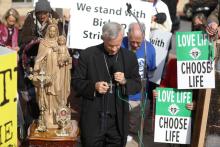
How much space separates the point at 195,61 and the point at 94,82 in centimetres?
130

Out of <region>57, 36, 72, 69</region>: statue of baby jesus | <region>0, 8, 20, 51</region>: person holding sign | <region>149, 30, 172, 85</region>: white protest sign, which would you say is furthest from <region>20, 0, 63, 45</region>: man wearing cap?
<region>149, 30, 172, 85</region>: white protest sign

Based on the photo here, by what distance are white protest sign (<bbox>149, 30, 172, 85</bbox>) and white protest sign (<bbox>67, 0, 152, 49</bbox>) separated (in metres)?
0.42

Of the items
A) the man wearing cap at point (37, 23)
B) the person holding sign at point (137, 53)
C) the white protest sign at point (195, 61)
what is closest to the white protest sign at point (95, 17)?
the man wearing cap at point (37, 23)

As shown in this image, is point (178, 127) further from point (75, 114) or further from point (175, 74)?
point (75, 114)

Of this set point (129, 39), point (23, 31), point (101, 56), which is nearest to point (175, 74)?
point (129, 39)

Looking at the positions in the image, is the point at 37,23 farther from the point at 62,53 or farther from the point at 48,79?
the point at 48,79

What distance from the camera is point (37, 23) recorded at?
6238 millimetres

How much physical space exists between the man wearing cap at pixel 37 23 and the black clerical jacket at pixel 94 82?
5.68 feet

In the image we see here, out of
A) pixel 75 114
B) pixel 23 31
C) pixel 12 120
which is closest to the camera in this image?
pixel 12 120

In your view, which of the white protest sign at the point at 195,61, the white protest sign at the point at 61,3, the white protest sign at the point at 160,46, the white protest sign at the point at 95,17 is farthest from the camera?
the white protest sign at the point at 61,3

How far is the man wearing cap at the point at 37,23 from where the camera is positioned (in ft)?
20.1

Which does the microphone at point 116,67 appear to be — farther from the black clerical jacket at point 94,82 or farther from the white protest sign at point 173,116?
the white protest sign at point 173,116

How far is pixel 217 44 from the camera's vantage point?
504 cm

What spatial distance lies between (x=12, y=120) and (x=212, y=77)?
2351 millimetres
